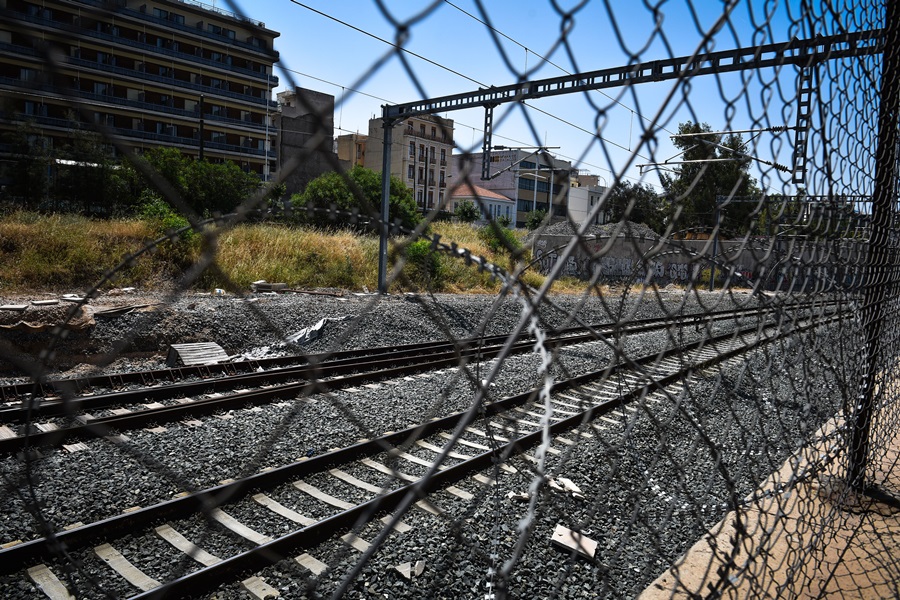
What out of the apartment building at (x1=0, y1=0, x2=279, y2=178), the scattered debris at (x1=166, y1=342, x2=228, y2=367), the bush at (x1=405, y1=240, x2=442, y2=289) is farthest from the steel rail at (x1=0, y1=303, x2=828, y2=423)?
the apartment building at (x1=0, y1=0, x2=279, y2=178)

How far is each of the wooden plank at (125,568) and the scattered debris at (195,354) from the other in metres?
4.67

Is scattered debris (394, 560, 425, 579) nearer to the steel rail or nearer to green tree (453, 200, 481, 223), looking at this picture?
the steel rail

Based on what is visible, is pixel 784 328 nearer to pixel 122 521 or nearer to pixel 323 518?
pixel 323 518

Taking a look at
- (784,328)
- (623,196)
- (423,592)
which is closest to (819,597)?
(784,328)

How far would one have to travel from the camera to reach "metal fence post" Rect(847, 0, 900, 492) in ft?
7.77

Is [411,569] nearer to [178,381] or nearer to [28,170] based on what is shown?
[178,381]

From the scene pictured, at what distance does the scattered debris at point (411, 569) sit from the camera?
3258 mm

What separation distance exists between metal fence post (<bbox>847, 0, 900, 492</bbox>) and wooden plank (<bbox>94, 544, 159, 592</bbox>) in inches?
144

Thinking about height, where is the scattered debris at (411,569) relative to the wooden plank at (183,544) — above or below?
above

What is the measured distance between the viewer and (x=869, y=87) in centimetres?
235

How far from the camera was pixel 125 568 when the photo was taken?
3.37 meters

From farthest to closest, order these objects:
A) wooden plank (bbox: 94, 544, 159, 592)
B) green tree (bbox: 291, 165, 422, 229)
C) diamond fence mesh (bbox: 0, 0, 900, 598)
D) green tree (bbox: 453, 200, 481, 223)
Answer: green tree (bbox: 453, 200, 481, 223) → green tree (bbox: 291, 165, 422, 229) → wooden plank (bbox: 94, 544, 159, 592) → diamond fence mesh (bbox: 0, 0, 900, 598)

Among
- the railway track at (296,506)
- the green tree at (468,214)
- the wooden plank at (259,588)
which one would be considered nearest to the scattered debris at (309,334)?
the railway track at (296,506)

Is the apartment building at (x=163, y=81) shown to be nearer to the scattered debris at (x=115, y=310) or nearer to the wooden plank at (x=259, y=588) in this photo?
the scattered debris at (x=115, y=310)
